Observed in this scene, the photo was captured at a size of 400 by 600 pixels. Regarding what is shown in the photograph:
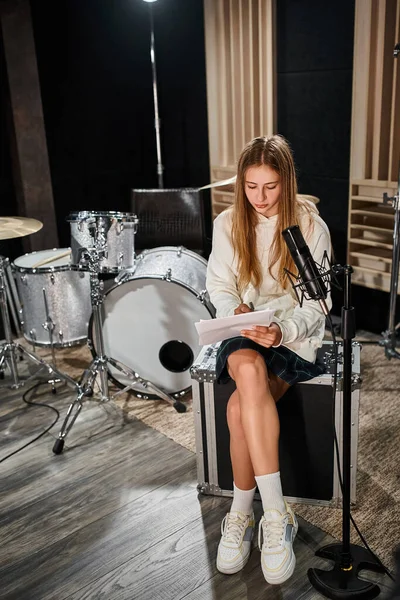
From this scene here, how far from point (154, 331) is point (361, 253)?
4.88ft

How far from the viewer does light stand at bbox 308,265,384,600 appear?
5.89 feet

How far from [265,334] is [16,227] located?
149cm

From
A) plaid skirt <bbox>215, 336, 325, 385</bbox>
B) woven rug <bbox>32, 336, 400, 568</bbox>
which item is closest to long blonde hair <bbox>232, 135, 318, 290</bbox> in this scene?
plaid skirt <bbox>215, 336, 325, 385</bbox>

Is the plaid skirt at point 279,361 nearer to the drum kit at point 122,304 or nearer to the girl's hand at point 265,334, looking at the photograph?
the girl's hand at point 265,334

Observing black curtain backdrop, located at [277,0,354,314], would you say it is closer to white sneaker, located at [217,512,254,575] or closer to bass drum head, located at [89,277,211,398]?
bass drum head, located at [89,277,211,398]

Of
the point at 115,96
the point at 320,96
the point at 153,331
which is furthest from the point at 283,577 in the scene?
the point at 115,96

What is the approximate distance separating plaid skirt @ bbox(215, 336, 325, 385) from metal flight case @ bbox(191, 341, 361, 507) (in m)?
0.05

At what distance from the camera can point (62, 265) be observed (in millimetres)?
3438

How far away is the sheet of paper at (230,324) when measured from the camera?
1909mm

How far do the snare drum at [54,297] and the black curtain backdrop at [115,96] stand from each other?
1.21 metres

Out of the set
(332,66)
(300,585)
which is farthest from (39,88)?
(300,585)

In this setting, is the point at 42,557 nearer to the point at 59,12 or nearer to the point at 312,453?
the point at 312,453

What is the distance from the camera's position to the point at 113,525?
2.32 m

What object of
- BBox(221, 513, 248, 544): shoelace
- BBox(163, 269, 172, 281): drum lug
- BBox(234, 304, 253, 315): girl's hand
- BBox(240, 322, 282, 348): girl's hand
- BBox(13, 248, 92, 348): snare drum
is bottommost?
BBox(221, 513, 248, 544): shoelace
